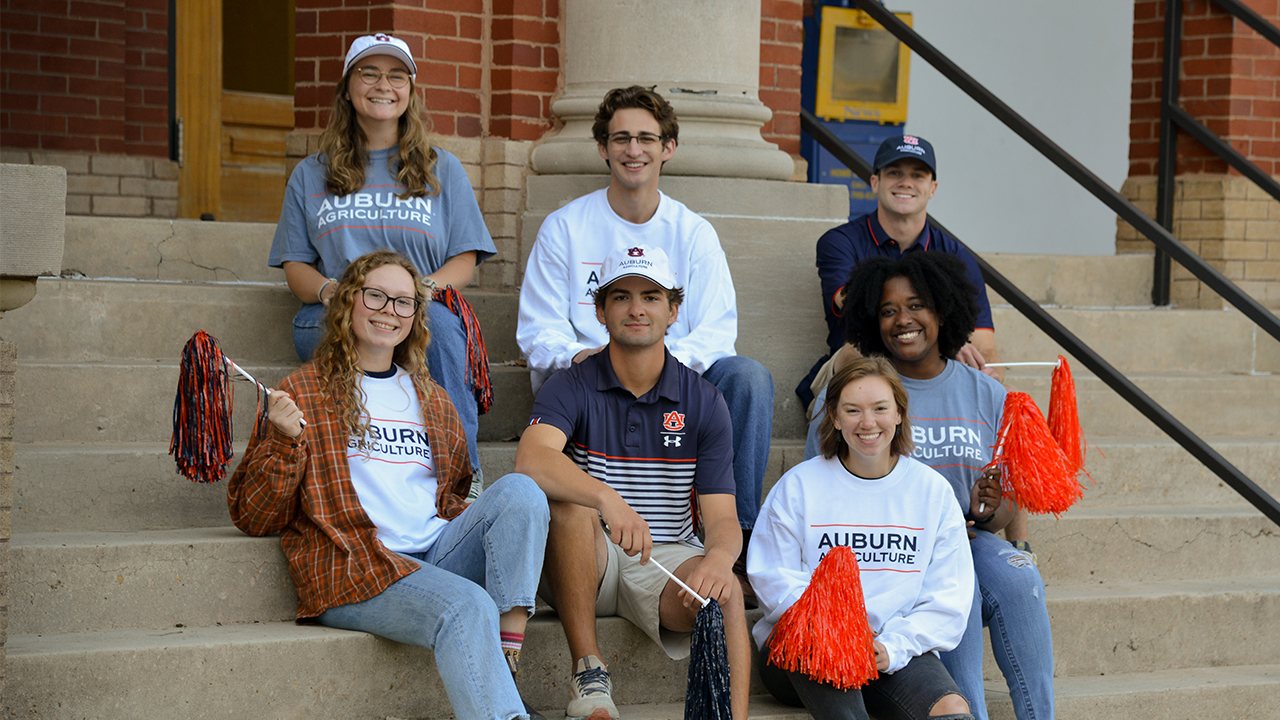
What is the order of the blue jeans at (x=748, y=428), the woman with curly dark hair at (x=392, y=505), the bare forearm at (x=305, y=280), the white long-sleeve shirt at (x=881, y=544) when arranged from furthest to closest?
the bare forearm at (x=305, y=280), the blue jeans at (x=748, y=428), the white long-sleeve shirt at (x=881, y=544), the woman with curly dark hair at (x=392, y=505)

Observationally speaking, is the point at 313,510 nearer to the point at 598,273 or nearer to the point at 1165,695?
the point at 598,273

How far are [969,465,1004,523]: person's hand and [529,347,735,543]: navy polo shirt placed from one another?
2.31 ft

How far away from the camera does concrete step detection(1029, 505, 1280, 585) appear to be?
4473 mm

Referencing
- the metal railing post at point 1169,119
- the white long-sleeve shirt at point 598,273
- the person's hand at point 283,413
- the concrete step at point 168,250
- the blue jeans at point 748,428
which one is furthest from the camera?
the metal railing post at point 1169,119

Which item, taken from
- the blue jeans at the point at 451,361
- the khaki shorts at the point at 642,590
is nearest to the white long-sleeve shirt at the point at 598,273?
the blue jeans at the point at 451,361

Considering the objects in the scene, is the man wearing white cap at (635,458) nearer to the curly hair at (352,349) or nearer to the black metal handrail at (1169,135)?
the curly hair at (352,349)

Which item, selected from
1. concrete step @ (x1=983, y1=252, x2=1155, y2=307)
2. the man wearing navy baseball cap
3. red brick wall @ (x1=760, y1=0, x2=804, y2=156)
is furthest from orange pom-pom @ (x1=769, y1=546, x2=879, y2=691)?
concrete step @ (x1=983, y1=252, x2=1155, y2=307)

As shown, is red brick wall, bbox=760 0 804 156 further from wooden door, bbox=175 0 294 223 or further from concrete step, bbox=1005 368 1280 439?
wooden door, bbox=175 0 294 223

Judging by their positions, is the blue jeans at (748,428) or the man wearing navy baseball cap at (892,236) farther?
the man wearing navy baseball cap at (892,236)

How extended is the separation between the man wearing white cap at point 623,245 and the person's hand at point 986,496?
0.63 m

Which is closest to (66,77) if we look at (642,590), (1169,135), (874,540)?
(642,590)

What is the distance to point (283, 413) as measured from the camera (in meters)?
3.32

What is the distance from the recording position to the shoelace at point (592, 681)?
3338 millimetres

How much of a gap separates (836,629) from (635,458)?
0.72 meters
